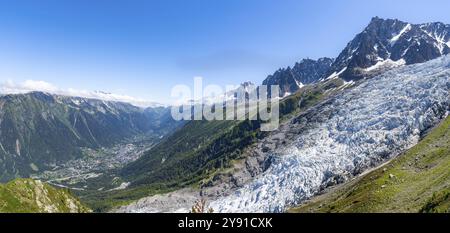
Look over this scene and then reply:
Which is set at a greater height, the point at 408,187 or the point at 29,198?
the point at 408,187

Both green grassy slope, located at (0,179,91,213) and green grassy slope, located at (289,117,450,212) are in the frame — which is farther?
Answer: green grassy slope, located at (0,179,91,213)

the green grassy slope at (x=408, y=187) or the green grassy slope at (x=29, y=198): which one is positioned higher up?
the green grassy slope at (x=408, y=187)

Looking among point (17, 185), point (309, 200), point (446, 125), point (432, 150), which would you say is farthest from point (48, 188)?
point (446, 125)

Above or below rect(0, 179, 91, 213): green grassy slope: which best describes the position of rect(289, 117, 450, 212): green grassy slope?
above

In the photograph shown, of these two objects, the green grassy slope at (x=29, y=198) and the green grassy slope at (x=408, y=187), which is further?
the green grassy slope at (x=29, y=198)
